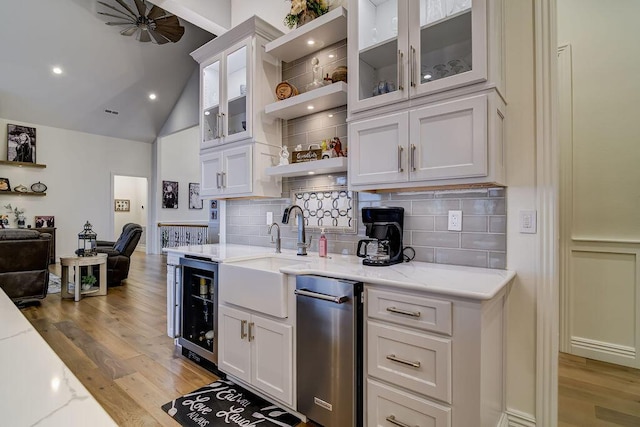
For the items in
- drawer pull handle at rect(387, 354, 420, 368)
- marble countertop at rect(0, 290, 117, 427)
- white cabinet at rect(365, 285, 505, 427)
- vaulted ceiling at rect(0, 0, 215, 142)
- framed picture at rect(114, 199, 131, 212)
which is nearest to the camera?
marble countertop at rect(0, 290, 117, 427)

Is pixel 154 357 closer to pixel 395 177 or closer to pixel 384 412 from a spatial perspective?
pixel 384 412

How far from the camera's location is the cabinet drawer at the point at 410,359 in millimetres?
1409

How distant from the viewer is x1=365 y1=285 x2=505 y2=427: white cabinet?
136cm

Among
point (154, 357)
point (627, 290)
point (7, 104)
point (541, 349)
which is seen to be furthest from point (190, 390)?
point (7, 104)

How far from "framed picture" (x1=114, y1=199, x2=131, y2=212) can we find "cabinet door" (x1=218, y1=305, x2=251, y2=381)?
409 inches

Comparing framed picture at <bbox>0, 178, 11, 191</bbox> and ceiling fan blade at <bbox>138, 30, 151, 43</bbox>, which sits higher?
ceiling fan blade at <bbox>138, 30, 151, 43</bbox>

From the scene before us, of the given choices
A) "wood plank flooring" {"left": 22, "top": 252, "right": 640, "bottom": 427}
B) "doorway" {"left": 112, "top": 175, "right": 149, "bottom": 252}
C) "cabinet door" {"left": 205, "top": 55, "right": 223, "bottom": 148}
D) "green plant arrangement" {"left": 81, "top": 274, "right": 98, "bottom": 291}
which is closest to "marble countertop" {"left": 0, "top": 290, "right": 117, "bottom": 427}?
"wood plank flooring" {"left": 22, "top": 252, "right": 640, "bottom": 427}

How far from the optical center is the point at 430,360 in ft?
4.74

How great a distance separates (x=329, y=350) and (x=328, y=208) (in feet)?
3.97

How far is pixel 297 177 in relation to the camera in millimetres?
2885

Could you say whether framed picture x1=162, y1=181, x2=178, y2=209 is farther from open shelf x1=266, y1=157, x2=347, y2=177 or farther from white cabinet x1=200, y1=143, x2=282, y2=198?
open shelf x1=266, y1=157, x2=347, y2=177

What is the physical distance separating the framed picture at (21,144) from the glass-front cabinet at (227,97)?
6.63 m

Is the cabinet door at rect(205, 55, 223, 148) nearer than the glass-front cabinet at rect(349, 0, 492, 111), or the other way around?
the glass-front cabinet at rect(349, 0, 492, 111)

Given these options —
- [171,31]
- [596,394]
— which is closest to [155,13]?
[171,31]
